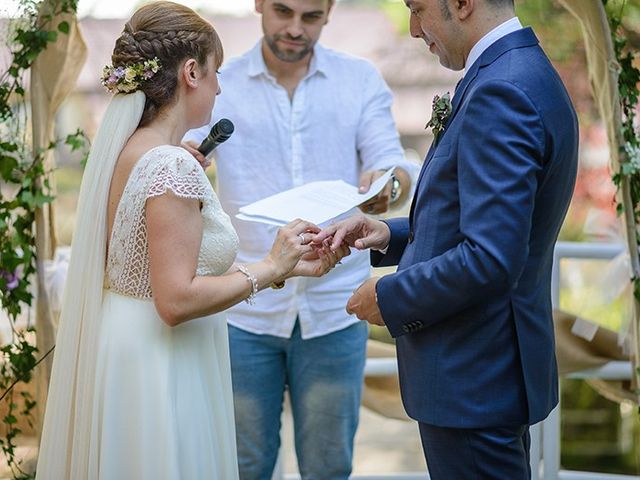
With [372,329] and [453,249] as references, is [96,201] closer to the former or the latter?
[453,249]

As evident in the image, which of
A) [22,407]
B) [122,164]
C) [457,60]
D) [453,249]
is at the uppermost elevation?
[457,60]

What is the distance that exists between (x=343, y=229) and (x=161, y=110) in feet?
1.94

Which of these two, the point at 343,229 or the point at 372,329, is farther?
the point at 372,329

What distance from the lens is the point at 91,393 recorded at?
99.0 inches

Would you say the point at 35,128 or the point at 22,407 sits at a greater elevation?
the point at 35,128

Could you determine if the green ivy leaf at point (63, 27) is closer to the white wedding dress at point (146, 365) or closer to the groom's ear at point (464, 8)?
the white wedding dress at point (146, 365)

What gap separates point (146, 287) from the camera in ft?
8.08

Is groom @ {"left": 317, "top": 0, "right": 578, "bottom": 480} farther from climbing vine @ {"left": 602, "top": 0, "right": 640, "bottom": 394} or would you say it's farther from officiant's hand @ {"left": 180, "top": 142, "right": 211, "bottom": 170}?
climbing vine @ {"left": 602, "top": 0, "right": 640, "bottom": 394}

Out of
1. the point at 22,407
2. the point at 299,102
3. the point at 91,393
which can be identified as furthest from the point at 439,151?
the point at 22,407

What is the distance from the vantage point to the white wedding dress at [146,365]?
2.40 meters

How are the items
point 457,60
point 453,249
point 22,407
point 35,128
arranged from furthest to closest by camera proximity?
Result: point 22,407
point 35,128
point 457,60
point 453,249

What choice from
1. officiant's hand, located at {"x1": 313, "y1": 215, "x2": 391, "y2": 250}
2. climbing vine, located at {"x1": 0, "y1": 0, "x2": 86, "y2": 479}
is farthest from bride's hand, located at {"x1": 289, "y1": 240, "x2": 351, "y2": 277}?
climbing vine, located at {"x1": 0, "y1": 0, "x2": 86, "y2": 479}

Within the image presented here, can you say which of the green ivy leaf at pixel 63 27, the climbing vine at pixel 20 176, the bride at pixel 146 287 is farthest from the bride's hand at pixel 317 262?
the green ivy leaf at pixel 63 27

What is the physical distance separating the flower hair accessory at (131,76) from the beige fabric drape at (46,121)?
35.6 inches
